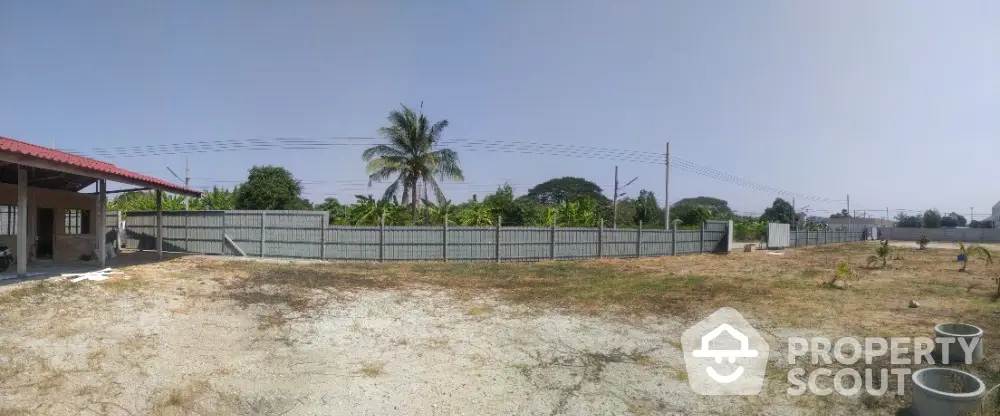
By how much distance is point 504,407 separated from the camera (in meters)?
5.73

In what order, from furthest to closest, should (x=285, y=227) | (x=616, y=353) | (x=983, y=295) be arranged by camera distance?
(x=285, y=227), (x=983, y=295), (x=616, y=353)

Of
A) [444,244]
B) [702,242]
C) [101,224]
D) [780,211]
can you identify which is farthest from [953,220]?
[101,224]

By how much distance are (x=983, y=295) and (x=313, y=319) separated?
15159 millimetres

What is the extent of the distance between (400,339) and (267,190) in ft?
82.8

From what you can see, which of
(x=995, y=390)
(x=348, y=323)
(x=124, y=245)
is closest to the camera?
(x=995, y=390)

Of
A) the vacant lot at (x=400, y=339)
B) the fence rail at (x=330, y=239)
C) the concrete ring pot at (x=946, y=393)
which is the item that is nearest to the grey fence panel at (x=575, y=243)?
the fence rail at (x=330, y=239)

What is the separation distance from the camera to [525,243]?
21.7 m

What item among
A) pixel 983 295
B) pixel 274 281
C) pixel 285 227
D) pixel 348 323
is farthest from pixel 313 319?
pixel 983 295

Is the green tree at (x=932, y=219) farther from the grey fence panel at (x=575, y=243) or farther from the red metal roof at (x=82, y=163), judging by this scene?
the red metal roof at (x=82, y=163)

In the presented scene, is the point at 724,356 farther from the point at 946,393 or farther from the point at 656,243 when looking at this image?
the point at 656,243

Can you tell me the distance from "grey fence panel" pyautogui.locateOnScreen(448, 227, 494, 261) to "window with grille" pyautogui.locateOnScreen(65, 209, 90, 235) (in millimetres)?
12281

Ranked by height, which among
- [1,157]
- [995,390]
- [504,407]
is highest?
[1,157]

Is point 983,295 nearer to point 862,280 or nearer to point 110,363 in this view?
point 862,280

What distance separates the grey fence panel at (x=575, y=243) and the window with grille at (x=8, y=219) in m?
18.2
